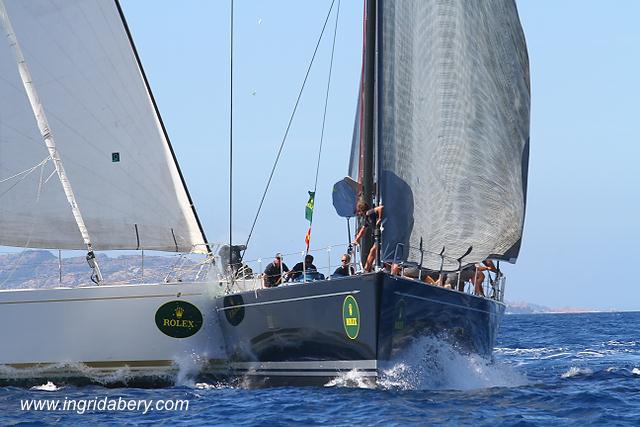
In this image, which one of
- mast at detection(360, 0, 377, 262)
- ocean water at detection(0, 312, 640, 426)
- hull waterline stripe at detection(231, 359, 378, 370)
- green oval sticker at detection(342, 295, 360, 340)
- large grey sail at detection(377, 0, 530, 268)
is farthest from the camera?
mast at detection(360, 0, 377, 262)

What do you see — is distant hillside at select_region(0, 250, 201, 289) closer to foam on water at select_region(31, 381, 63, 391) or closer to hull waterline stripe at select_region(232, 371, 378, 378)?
foam on water at select_region(31, 381, 63, 391)

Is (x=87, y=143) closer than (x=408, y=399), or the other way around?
(x=408, y=399)

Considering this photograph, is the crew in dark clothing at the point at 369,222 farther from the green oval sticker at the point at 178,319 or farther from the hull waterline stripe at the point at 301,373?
the green oval sticker at the point at 178,319

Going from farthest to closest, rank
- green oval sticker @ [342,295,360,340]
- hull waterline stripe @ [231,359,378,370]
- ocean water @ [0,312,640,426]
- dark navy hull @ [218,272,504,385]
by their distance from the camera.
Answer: hull waterline stripe @ [231,359,378,370] < green oval sticker @ [342,295,360,340] < dark navy hull @ [218,272,504,385] < ocean water @ [0,312,640,426]

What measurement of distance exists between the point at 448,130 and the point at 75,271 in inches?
370

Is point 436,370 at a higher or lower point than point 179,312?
lower

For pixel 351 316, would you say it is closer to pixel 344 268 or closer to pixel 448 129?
pixel 344 268

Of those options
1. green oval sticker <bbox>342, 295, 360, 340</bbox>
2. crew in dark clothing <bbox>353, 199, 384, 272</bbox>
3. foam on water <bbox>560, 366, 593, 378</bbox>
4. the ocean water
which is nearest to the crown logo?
the ocean water

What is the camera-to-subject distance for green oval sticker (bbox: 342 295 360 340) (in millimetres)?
19391

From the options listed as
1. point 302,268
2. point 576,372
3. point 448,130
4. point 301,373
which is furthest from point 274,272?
point 576,372

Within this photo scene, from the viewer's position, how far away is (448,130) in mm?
20625

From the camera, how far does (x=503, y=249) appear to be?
21797 mm

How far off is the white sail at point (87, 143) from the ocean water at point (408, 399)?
3181 mm

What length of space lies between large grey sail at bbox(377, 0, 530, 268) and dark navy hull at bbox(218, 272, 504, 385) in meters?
0.89
